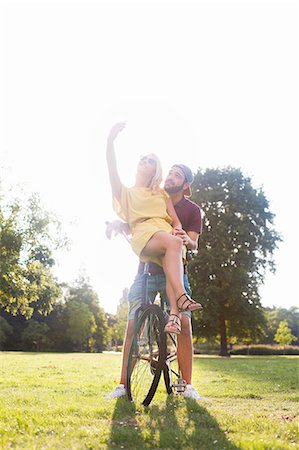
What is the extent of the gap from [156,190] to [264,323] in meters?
28.7

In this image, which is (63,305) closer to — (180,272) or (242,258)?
(242,258)

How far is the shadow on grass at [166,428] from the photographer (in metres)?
3.15

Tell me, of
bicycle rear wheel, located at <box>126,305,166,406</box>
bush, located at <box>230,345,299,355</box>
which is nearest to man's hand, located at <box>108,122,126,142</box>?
bicycle rear wheel, located at <box>126,305,166,406</box>

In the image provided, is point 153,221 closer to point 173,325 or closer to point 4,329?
point 173,325

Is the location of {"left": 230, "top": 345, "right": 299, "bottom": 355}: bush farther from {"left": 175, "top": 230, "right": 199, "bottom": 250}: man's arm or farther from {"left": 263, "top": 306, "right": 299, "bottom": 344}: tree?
{"left": 175, "top": 230, "right": 199, "bottom": 250}: man's arm

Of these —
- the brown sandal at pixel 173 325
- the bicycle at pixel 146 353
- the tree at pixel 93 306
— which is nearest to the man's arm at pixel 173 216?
the bicycle at pixel 146 353

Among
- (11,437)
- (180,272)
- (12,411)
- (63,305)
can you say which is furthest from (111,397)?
(63,305)

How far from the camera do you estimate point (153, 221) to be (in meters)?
5.00

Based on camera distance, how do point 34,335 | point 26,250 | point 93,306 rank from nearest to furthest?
Result: point 26,250 < point 34,335 < point 93,306

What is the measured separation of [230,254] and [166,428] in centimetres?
2806

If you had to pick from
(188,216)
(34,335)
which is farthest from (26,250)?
(34,335)

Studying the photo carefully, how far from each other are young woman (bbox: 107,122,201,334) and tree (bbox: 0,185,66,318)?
26289 millimetres

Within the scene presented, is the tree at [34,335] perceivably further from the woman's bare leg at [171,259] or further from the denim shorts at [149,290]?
the woman's bare leg at [171,259]

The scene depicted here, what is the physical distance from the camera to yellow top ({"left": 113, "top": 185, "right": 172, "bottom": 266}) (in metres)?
4.88
